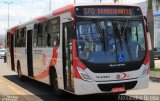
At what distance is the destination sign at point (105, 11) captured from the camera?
11992 millimetres

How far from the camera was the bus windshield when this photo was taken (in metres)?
11.7

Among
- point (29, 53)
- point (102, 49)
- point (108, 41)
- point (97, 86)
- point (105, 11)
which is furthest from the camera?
point (29, 53)

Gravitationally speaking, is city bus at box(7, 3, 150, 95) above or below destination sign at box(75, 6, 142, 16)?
below

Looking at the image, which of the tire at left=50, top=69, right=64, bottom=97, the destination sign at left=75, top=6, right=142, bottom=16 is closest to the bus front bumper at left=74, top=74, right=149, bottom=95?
the destination sign at left=75, top=6, right=142, bottom=16

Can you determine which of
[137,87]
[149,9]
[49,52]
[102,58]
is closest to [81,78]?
[102,58]

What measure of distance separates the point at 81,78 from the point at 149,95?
3.48 meters

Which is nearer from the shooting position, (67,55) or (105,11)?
(105,11)

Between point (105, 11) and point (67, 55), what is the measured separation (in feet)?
5.56

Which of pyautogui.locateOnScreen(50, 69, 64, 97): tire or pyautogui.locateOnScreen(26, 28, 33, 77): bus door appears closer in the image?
pyautogui.locateOnScreen(50, 69, 64, 97): tire

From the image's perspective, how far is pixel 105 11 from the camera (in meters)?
12.1

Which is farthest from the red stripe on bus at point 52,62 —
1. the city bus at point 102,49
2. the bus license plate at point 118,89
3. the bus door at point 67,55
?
the bus license plate at point 118,89

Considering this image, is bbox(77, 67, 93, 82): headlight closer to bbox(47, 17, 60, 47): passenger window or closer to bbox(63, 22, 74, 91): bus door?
bbox(63, 22, 74, 91): bus door

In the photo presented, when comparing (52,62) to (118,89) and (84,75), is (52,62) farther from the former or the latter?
(118,89)

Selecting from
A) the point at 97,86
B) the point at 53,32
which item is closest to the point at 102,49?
the point at 97,86
